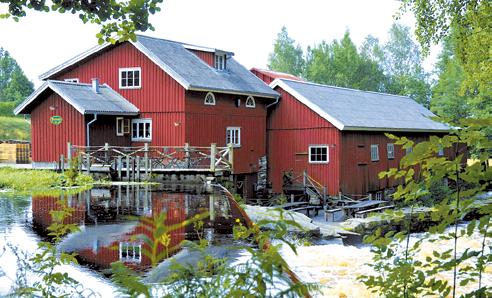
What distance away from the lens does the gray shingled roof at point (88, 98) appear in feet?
81.0

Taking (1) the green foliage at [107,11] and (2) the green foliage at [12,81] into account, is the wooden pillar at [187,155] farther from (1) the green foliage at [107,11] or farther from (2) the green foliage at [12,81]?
(2) the green foliage at [12,81]

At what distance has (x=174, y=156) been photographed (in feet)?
82.1

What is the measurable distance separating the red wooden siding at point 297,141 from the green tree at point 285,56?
4066cm

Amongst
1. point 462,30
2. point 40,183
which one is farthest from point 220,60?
point 462,30

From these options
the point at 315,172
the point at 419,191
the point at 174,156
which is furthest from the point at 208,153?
the point at 419,191

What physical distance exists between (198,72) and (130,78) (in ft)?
10.2

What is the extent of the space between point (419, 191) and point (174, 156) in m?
21.6

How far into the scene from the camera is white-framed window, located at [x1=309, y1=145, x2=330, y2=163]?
26984mm

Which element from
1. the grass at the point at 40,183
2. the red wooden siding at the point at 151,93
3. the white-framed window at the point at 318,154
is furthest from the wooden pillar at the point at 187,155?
the white-framed window at the point at 318,154

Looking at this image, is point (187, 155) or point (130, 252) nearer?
point (130, 252)

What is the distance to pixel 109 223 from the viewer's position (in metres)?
13.9

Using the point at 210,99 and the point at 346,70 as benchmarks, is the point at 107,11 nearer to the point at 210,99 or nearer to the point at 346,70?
the point at 210,99

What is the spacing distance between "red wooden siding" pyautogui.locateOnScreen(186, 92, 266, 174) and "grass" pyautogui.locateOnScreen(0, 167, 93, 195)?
16.6ft

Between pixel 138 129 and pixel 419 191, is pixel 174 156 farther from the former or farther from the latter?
pixel 419 191
